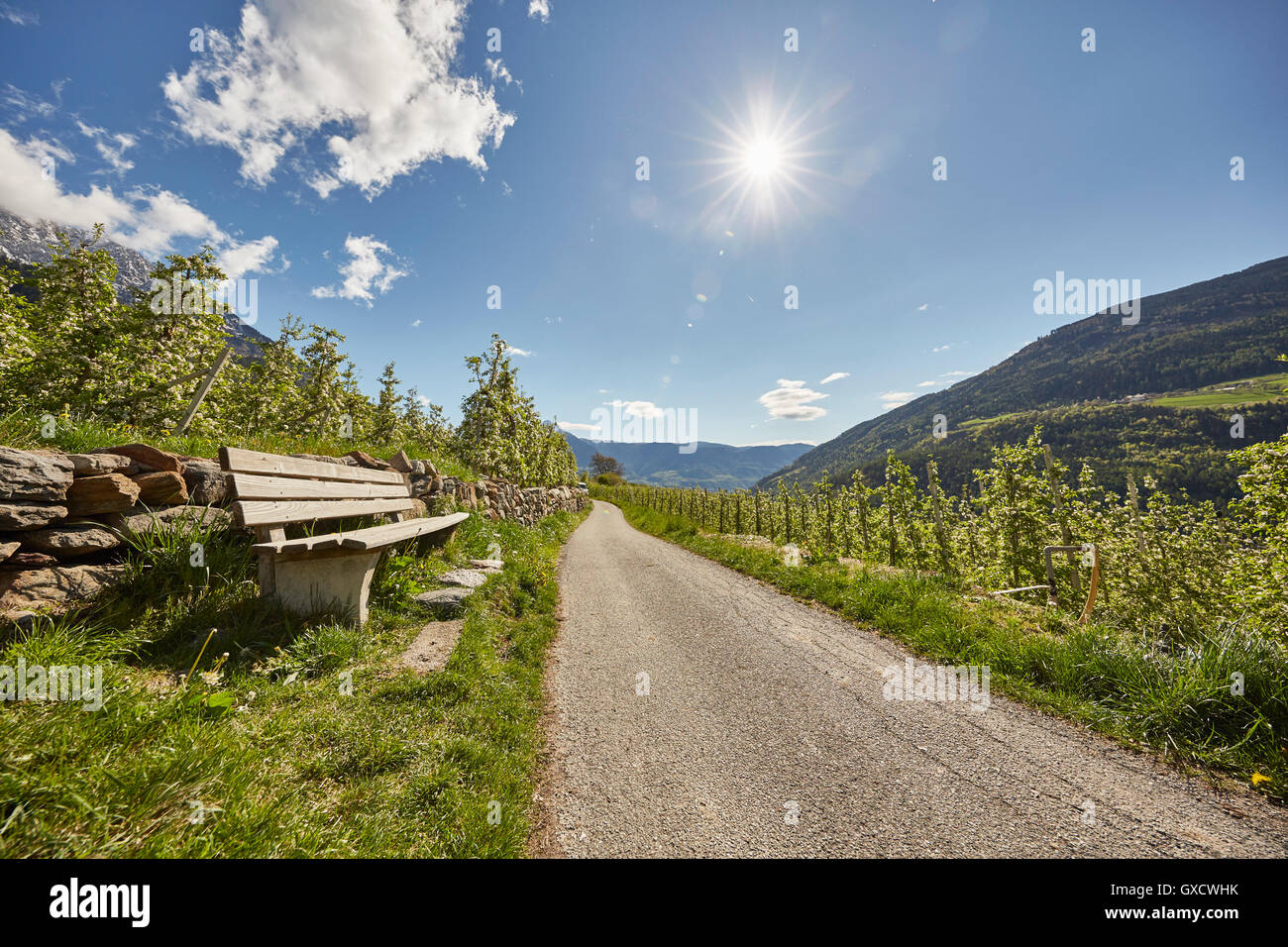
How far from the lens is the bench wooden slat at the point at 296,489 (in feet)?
13.5

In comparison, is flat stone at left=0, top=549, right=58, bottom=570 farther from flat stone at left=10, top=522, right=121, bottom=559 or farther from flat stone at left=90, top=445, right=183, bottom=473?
flat stone at left=90, top=445, right=183, bottom=473

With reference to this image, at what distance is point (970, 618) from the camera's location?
5883mm

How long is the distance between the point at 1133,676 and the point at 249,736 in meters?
7.51

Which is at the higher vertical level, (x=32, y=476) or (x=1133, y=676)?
(x=32, y=476)

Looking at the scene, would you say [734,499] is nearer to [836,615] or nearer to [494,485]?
[494,485]

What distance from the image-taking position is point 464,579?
6.86m

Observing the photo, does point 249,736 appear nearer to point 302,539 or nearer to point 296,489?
point 302,539

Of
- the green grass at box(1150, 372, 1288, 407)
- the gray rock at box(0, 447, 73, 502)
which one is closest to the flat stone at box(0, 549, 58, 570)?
the gray rock at box(0, 447, 73, 502)

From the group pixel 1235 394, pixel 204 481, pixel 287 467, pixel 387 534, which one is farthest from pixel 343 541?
pixel 1235 394

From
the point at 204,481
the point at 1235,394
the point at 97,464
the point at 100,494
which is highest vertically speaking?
the point at 1235,394

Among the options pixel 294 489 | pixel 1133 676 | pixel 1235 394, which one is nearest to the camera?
pixel 1133 676

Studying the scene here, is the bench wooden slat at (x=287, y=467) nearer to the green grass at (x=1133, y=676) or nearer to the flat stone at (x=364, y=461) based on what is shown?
the flat stone at (x=364, y=461)
